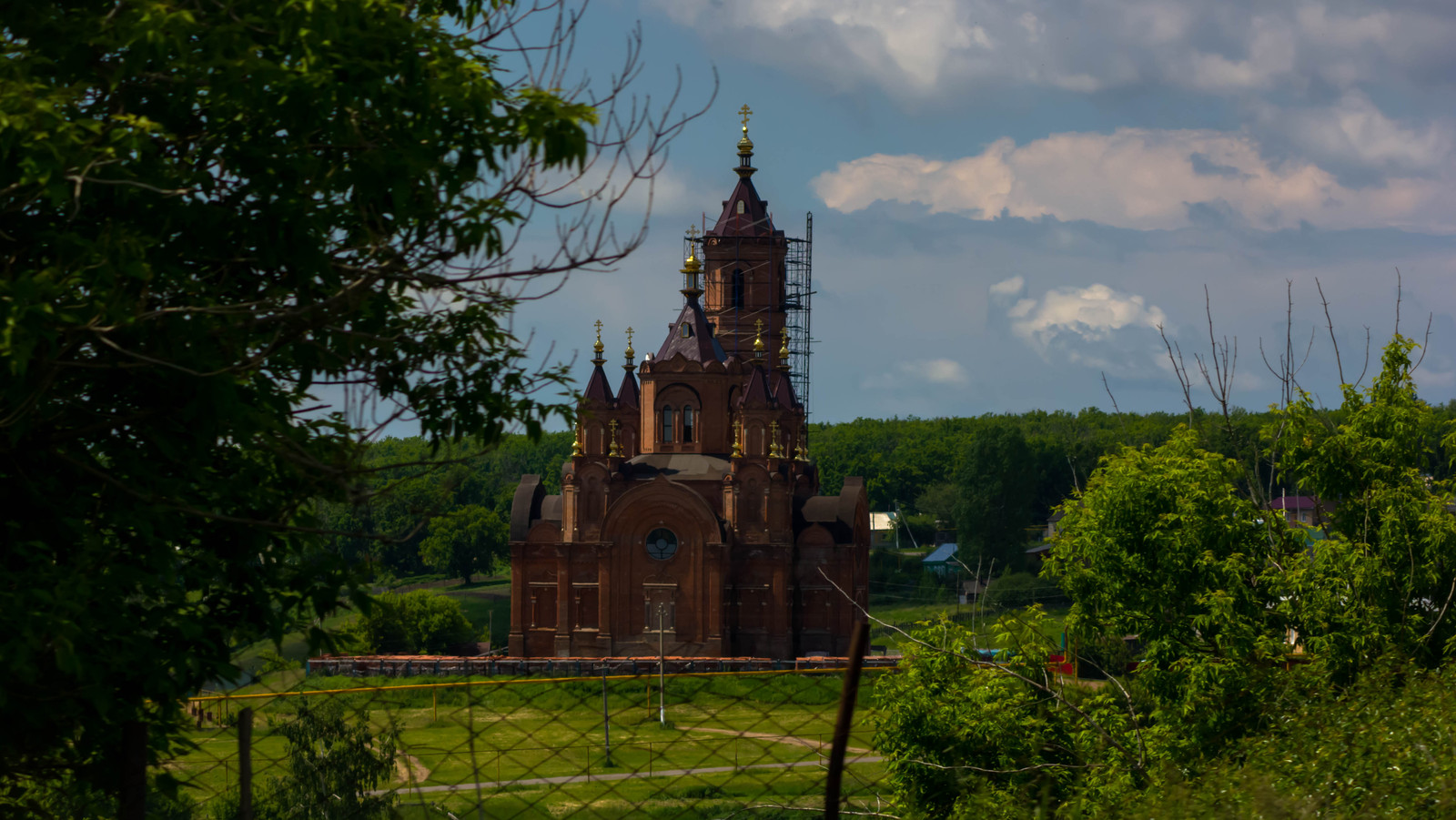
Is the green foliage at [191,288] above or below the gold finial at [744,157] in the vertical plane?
below

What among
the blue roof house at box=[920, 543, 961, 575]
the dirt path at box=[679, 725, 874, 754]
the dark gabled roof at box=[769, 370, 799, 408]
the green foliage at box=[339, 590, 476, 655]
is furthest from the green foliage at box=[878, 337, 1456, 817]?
the blue roof house at box=[920, 543, 961, 575]

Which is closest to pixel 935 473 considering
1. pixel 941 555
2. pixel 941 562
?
pixel 941 555

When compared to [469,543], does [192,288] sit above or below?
above

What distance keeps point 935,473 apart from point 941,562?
3392 centimetres

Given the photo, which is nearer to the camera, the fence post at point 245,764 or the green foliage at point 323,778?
the fence post at point 245,764

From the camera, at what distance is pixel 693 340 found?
53281 mm

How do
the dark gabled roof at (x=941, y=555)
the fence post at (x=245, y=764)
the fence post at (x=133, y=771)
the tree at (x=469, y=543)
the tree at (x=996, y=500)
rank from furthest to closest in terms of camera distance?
the dark gabled roof at (x=941, y=555) → the tree at (x=469, y=543) → the tree at (x=996, y=500) → the fence post at (x=133, y=771) → the fence post at (x=245, y=764)

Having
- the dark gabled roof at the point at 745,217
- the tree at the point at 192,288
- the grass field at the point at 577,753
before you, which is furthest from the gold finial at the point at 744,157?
the tree at the point at 192,288

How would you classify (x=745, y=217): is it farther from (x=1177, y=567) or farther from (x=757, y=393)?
(x=1177, y=567)

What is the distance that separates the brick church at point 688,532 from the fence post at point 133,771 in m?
42.1

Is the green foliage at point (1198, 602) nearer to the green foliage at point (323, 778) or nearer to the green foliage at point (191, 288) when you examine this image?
the green foliage at point (323, 778)

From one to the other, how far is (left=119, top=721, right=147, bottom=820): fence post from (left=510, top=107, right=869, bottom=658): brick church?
42068mm

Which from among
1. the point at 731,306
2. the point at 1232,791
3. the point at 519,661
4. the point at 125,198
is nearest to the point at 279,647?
the point at 125,198

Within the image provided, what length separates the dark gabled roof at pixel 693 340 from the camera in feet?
173
